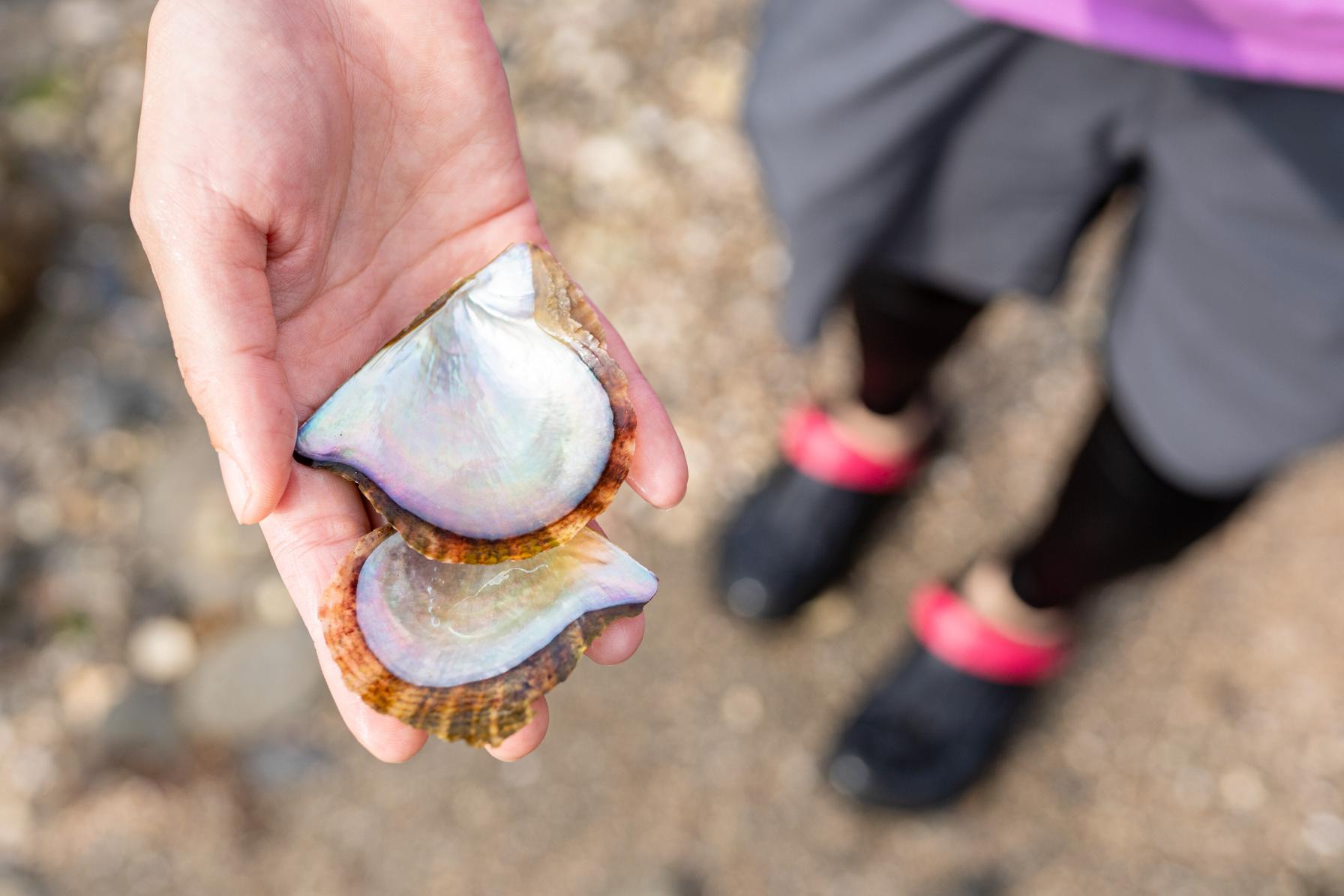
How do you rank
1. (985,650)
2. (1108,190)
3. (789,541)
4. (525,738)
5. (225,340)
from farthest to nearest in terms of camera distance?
(789,541) < (985,650) < (1108,190) < (525,738) < (225,340)

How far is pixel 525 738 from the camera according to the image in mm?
1397

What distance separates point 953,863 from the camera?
235 cm

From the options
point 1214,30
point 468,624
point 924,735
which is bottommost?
point 924,735

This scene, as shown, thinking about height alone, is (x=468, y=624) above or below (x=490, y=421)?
below

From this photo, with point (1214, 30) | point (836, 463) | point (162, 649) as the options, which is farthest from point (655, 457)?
point (162, 649)

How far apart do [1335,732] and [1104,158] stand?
159cm

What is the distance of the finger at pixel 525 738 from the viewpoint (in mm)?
1388

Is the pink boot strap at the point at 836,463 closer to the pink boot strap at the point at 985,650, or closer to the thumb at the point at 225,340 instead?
the pink boot strap at the point at 985,650

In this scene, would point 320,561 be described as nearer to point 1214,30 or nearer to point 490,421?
point 490,421

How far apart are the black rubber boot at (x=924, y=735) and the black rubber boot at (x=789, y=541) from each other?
318 mm

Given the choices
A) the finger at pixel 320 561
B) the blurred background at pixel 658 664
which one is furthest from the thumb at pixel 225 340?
the blurred background at pixel 658 664

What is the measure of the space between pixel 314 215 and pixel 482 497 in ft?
1.51

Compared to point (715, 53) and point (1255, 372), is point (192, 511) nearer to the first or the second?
→ point (715, 53)

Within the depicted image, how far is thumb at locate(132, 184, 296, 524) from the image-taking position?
1.25m
